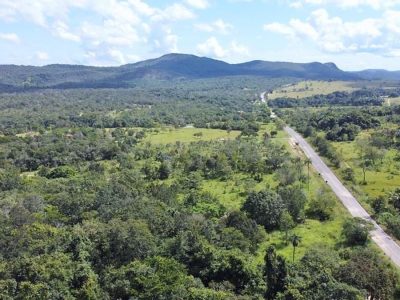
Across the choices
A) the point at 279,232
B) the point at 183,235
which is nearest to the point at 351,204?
the point at 279,232

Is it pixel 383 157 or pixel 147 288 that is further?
pixel 383 157

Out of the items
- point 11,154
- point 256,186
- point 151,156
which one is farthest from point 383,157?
point 11,154

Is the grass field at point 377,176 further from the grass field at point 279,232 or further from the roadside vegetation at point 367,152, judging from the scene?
the grass field at point 279,232

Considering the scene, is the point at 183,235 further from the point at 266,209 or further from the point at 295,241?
the point at 266,209

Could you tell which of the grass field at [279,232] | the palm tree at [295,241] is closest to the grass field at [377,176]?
the grass field at [279,232]

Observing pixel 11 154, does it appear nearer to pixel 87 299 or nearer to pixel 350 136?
pixel 87 299

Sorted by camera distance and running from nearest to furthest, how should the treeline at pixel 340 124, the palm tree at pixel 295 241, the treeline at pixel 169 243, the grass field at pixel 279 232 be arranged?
the treeline at pixel 169 243 → the palm tree at pixel 295 241 → the grass field at pixel 279 232 → the treeline at pixel 340 124
